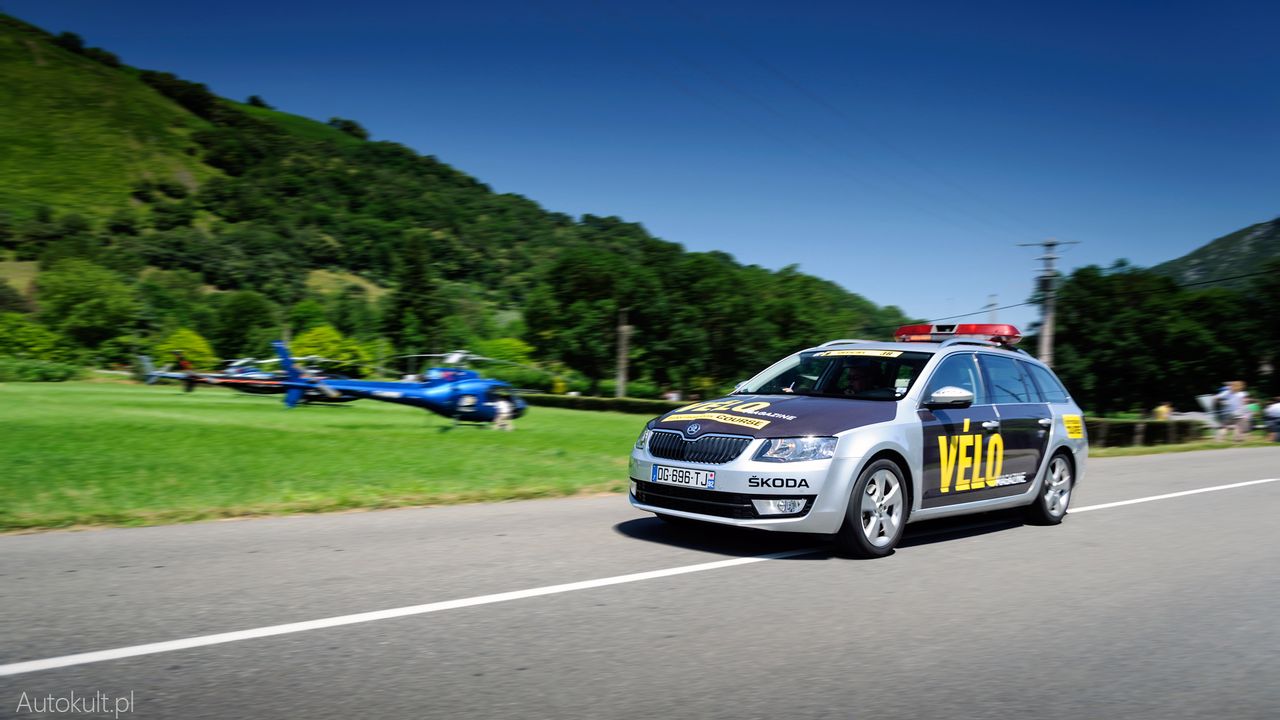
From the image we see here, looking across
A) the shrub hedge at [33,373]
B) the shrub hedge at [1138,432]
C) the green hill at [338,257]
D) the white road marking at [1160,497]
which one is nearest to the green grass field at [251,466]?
the white road marking at [1160,497]

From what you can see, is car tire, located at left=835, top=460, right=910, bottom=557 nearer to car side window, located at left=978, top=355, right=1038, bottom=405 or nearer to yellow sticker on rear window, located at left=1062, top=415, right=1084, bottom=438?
car side window, located at left=978, top=355, right=1038, bottom=405

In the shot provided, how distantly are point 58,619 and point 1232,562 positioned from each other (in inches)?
335

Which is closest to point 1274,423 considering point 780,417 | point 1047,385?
point 1047,385

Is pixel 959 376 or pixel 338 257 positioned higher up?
pixel 338 257

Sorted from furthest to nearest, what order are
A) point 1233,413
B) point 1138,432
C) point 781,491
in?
1. point 1233,413
2. point 1138,432
3. point 781,491

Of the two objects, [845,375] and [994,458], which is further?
[994,458]

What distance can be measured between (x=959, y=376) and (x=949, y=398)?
0.98 meters

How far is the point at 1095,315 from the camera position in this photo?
80.1 meters

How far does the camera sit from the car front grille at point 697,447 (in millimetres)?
7441

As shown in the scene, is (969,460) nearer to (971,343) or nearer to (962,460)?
(962,460)

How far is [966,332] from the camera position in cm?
1006

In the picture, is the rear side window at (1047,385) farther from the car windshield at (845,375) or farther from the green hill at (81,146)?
the green hill at (81,146)

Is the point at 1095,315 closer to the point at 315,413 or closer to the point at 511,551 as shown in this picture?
the point at 315,413

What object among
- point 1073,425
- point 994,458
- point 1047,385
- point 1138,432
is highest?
point 1047,385
